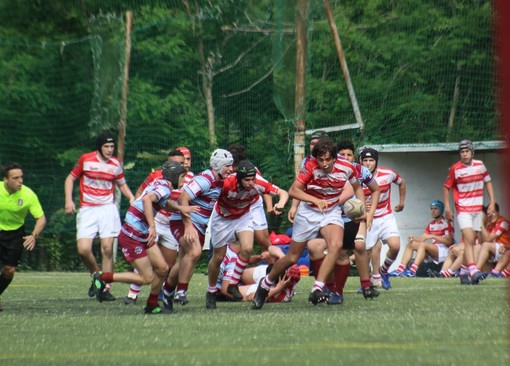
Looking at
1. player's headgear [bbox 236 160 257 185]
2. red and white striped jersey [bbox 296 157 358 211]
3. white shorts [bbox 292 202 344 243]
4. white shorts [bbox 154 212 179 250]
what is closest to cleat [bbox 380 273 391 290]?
white shorts [bbox 154 212 179 250]

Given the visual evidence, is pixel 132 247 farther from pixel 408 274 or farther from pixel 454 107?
pixel 454 107

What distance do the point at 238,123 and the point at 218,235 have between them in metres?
9.57

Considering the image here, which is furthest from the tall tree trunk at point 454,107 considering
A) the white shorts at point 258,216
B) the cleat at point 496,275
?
the white shorts at point 258,216

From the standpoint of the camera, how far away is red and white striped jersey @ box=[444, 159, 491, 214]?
16.1 metres

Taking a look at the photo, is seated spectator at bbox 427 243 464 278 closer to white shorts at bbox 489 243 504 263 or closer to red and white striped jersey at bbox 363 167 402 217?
white shorts at bbox 489 243 504 263

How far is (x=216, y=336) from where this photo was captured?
7.31 metres

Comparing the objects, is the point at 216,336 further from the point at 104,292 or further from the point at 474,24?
the point at 474,24

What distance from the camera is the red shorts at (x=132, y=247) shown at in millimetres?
10391

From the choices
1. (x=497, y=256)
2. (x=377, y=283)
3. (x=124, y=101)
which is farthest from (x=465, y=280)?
(x=124, y=101)

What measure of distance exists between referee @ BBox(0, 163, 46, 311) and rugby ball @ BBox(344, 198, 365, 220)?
331 centimetres

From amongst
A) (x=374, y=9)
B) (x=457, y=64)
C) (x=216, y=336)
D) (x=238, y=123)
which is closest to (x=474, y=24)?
(x=457, y=64)

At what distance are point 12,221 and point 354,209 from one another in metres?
3.65

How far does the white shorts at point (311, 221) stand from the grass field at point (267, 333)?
0.71 m

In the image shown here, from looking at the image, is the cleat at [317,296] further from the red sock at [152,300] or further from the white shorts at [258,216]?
the white shorts at [258,216]
